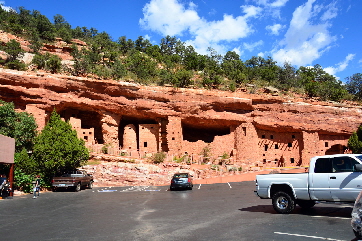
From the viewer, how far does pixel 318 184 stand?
34.0 feet

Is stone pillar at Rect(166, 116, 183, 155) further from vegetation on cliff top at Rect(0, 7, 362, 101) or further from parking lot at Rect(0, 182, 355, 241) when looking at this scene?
parking lot at Rect(0, 182, 355, 241)

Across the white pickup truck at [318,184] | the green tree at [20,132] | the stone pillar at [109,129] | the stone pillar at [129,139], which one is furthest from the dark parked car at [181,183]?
the stone pillar at [109,129]

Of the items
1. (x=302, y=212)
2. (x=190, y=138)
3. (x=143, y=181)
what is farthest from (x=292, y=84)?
(x=302, y=212)

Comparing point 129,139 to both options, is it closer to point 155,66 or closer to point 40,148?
point 40,148

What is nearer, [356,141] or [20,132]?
[20,132]

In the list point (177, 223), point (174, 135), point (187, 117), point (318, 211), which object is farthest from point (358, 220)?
point (187, 117)

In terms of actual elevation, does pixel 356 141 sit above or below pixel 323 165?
above

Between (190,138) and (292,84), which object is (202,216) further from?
(292,84)

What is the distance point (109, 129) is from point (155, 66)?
2856 cm

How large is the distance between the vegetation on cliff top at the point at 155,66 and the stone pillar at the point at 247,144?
640 centimetres

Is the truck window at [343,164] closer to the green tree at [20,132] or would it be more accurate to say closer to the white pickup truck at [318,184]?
the white pickup truck at [318,184]

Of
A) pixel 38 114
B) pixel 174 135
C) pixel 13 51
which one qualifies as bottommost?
pixel 174 135

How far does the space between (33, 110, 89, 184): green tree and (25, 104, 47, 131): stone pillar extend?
6.86 metres

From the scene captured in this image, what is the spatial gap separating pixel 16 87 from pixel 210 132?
84.2ft
